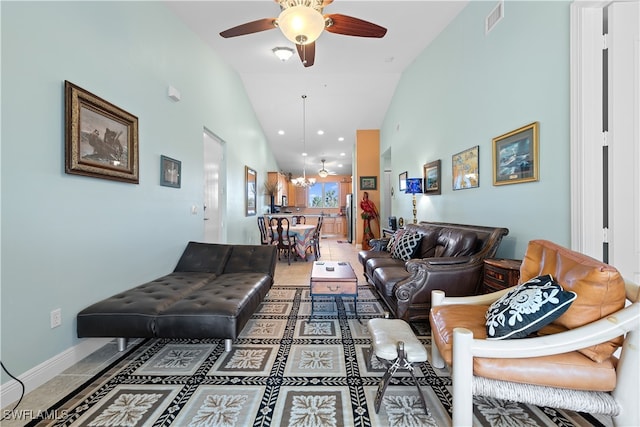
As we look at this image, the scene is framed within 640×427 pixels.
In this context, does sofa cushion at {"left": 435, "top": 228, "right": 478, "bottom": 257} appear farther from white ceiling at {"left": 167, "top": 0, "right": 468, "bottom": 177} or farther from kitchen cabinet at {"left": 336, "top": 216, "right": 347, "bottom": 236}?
kitchen cabinet at {"left": 336, "top": 216, "right": 347, "bottom": 236}

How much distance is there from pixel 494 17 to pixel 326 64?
2904mm

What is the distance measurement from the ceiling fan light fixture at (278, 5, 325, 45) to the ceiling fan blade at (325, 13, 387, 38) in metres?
0.45

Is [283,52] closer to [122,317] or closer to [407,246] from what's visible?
[407,246]

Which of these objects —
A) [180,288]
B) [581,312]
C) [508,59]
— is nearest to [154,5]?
[180,288]

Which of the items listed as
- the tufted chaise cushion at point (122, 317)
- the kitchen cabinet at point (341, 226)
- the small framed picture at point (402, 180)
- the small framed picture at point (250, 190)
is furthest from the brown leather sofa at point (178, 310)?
the kitchen cabinet at point (341, 226)

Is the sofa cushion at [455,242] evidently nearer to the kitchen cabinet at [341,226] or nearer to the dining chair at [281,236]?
the dining chair at [281,236]

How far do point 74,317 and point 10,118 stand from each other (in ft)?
4.53

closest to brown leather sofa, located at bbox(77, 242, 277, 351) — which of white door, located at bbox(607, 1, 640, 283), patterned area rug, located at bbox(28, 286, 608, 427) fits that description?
patterned area rug, located at bbox(28, 286, 608, 427)

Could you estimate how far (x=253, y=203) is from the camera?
6895 millimetres

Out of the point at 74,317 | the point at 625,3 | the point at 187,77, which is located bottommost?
A: the point at 74,317

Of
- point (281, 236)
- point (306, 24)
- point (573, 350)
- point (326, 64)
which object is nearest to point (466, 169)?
point (306, 24)

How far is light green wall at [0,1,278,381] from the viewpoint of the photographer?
5.24ft

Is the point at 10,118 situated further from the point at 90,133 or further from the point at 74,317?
the point at 74,317

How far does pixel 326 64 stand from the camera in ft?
16.5
